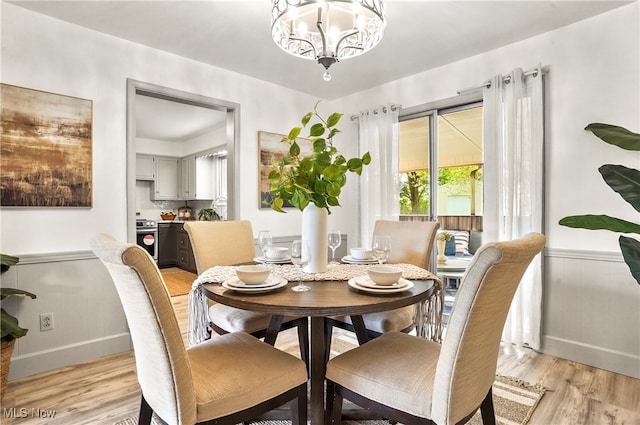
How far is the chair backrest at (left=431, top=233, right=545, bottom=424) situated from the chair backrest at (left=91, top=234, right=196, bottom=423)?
796mm

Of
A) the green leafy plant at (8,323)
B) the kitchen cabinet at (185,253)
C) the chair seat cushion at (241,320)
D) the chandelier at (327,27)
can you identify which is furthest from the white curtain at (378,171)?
the kitchen cabinet at (185,253)

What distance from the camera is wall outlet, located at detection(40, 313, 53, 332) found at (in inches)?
93.7

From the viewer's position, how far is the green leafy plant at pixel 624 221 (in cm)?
146

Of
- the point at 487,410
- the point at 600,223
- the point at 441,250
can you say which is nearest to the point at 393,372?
the point at 487,410

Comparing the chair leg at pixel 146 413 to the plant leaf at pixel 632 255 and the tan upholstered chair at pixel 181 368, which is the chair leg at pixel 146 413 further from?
the plant leaf at pixel 632 255

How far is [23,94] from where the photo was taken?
7.57 ft

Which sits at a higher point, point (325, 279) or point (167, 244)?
point (325, 279)

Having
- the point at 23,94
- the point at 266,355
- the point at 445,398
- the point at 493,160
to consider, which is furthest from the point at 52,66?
the point at 493,160

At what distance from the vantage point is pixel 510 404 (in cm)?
198

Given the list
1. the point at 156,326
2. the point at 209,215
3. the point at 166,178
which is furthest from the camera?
the point at 166,178

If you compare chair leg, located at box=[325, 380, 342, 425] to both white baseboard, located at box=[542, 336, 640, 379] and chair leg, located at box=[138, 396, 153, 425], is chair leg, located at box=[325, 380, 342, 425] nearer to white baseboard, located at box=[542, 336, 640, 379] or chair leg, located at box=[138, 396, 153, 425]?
chair leg, located at box=[138, 396, 153, 425]

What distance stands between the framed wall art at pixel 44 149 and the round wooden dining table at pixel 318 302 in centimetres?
164

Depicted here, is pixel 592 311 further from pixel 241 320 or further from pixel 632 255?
pixel 241 320

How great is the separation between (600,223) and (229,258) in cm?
205
